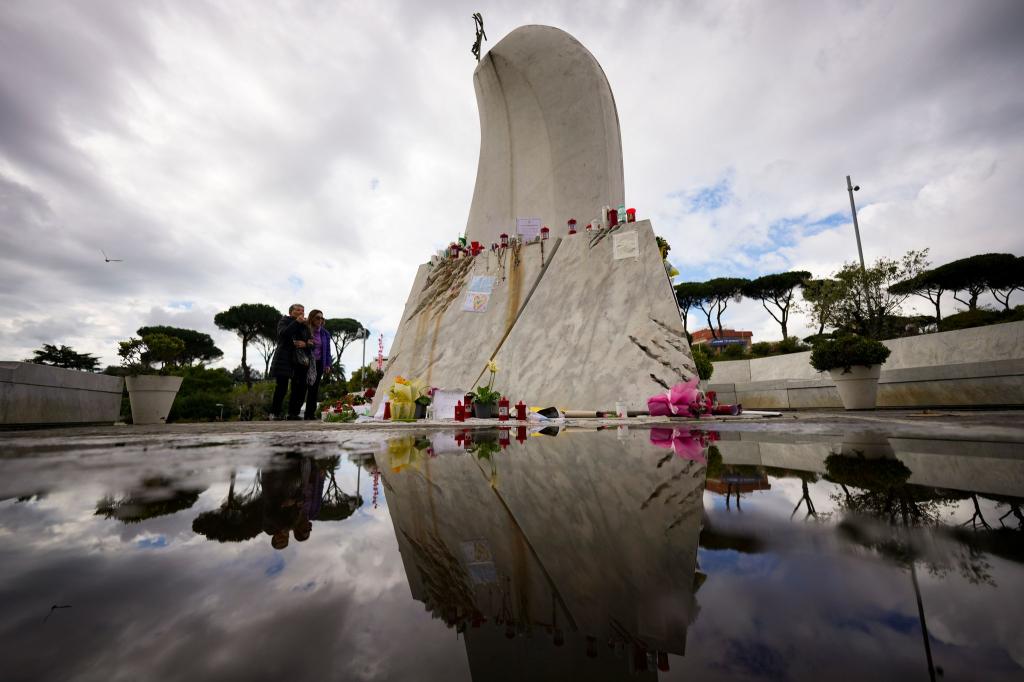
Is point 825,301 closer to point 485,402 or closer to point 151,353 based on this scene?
point 485,402

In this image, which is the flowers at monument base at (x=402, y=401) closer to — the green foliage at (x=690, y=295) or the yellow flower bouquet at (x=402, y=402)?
the yellow flower bouquet at (x=402, y=402)

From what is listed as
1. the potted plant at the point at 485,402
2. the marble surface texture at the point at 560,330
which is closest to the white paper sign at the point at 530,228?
the marble surface texture at the point at 560,330

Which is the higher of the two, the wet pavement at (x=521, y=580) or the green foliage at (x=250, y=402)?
the green foliage at (x=250, y=402)

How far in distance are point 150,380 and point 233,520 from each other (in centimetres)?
861

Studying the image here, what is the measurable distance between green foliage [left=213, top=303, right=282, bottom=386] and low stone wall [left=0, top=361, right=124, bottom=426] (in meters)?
34.8

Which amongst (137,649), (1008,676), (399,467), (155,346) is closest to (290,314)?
(155,346)

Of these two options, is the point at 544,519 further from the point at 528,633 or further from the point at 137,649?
the point at 137,649

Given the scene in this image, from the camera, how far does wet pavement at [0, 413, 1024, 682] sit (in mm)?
393

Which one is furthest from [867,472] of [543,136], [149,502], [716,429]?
[543,136]

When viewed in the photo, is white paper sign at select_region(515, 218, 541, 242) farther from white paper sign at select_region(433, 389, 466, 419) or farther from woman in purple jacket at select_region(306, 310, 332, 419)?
woman in purple jacket at select_region(306, 310, 332, 419)

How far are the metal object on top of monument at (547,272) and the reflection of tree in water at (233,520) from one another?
6.38m

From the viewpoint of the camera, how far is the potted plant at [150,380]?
7.40 meters

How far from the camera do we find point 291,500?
42.7 inches

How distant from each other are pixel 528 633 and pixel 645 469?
45.8 inches
